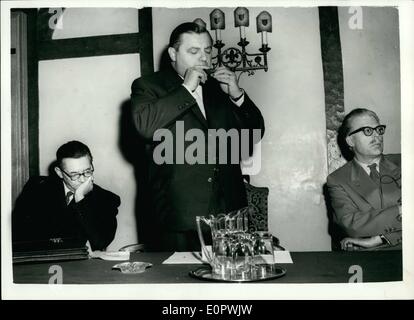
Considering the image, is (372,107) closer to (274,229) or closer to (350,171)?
(350,171)

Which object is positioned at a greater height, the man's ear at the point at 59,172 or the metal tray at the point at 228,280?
the man's ear at the point at 59,172

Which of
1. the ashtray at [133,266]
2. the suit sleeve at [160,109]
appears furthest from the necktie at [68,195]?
the ashtray at [133,266]

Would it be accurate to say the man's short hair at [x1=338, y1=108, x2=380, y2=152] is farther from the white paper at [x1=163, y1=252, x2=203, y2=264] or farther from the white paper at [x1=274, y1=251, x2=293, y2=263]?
the white paper at [x1=163, y1=252, x2=203, y2=264]

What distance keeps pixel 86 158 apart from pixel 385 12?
1.92 m

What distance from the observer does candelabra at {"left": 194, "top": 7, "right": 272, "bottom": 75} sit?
2.98 meters

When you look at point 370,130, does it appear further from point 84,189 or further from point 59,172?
point 59,172

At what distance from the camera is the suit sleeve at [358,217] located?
262 cm

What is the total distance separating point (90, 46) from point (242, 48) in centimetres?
98

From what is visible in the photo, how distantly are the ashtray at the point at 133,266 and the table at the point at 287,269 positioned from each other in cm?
2

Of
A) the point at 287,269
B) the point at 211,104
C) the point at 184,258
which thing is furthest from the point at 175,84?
the point at 287,269

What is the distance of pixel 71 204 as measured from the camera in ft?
9.16

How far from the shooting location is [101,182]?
316 cm

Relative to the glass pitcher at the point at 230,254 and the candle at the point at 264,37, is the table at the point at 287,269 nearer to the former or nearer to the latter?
the glass pitcher at the point at 230,254

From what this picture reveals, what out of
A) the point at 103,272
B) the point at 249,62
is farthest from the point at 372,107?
the point at 103,272
